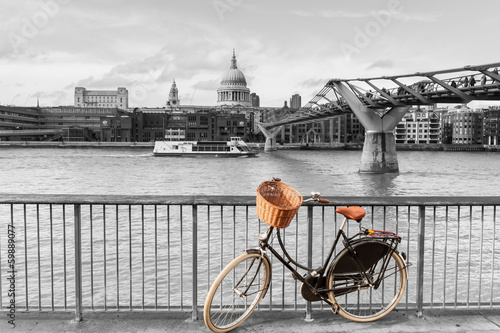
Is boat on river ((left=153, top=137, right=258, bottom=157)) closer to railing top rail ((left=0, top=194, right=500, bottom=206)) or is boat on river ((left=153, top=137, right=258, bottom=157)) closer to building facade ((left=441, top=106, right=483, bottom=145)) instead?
building facade ((left=441, top=106, right=483, bottom=145))

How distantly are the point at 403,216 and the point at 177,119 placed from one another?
134 meters

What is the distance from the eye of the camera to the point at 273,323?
172 inches

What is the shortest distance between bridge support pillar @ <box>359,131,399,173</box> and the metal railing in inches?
1311

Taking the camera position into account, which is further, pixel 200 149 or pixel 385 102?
pixel 200 149

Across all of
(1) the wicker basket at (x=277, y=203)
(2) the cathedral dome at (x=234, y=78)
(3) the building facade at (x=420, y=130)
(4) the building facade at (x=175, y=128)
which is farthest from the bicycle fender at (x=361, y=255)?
(2) the cathedral dome at (x=234, y=78)

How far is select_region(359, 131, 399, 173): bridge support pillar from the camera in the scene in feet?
177

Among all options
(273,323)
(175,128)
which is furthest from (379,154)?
(175,128)

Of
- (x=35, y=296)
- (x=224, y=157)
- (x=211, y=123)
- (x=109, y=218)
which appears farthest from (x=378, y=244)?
(x=211, y=123)

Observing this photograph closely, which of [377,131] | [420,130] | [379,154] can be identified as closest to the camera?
[377,131]

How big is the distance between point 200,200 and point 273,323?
46.6 inches

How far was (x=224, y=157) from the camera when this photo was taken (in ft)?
314

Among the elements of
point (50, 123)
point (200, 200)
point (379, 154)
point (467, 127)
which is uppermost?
point (50, 123)

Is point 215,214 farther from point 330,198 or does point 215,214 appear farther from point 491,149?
point 491,149

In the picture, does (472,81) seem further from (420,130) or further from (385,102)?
(420,130)
